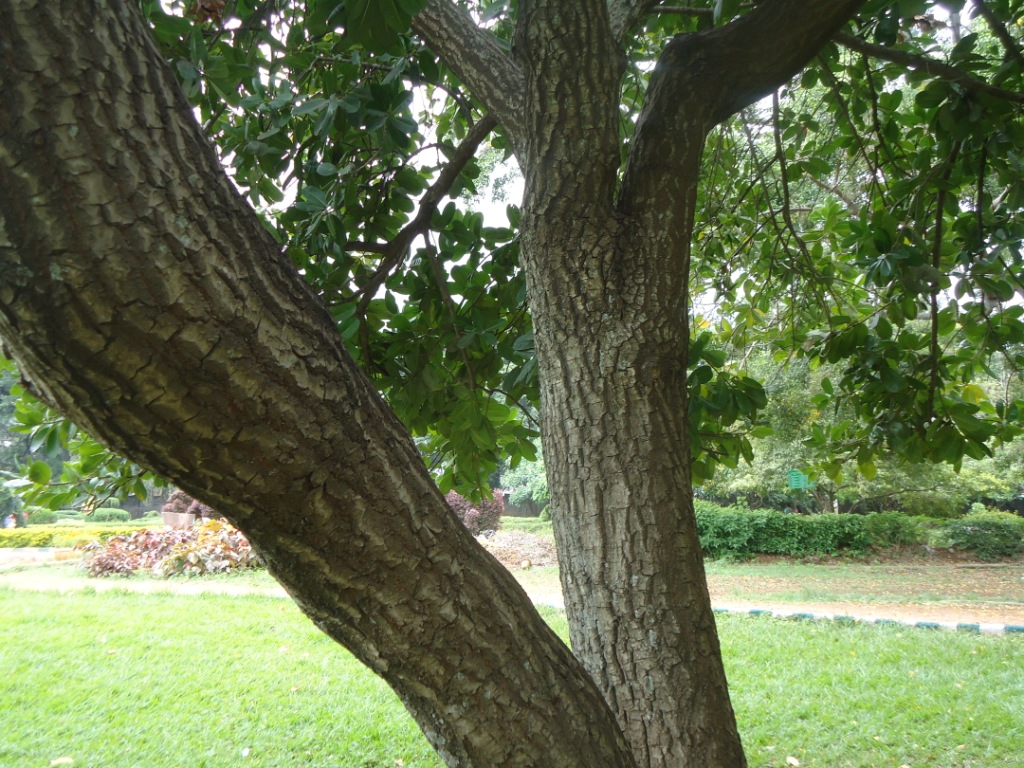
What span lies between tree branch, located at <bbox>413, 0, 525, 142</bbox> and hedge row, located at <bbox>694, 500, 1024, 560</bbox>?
45.2 ft

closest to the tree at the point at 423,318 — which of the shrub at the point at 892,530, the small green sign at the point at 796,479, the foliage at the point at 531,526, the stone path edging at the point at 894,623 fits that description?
the stone path edging at the point at 894,623

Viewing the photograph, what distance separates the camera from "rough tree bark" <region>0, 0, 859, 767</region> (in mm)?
854

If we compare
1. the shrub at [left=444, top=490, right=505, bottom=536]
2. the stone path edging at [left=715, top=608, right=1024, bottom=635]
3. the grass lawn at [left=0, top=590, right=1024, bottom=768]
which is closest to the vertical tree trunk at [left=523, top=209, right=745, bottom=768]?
the grass lawn at [left=0, top=590, right=1024, bottom=768]

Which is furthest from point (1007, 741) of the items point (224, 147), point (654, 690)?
point (224, 147)

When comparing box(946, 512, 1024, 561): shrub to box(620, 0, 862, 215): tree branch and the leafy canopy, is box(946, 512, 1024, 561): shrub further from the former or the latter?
box(620, 0, 862, 215): tree branch

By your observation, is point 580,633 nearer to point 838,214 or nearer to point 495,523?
point 838,214

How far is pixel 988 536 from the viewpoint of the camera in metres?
14.7

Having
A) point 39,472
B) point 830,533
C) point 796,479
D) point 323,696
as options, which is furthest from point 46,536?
point 39,472

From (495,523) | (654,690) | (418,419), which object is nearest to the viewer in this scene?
(654,690)

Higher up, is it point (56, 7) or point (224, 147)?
point (224, 147)

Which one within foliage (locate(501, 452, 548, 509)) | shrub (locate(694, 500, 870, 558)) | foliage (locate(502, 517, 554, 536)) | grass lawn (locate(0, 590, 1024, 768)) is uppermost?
foliage (locate(501, 452, 548, 509))

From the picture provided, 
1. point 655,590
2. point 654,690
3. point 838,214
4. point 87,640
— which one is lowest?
point 87,640

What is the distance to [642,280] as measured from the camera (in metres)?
1.79

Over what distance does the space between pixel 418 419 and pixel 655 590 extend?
1.39m
